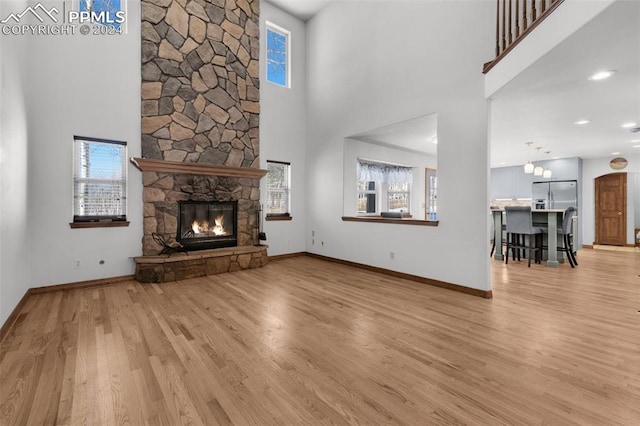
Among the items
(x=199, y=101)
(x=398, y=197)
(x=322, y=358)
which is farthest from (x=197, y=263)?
(x=398, y=197)

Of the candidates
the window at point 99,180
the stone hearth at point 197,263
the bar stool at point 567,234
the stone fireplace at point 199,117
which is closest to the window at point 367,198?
the stone fireplace at point 199,117

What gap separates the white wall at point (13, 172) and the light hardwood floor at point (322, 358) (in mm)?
380

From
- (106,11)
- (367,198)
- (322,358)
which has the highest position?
(106,11)

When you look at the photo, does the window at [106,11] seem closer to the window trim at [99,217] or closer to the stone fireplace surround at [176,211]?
the window trim at [99,217]

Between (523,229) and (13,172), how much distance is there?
24.8 ft

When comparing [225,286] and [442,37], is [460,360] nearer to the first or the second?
[225,286]

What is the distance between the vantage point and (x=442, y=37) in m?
4.12

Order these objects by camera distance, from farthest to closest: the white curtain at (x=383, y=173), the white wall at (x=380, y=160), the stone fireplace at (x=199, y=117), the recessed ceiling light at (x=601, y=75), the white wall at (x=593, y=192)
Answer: the white wall at (x=593, y=192), the white curtain at (x=383, y=173), the white wall at (x=380, y=160), the stone fireplace at (x=199, y=117), the recessed ceiling light at (x=601, y=75)

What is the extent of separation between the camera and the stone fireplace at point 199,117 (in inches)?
183

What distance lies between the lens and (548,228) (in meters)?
5.61

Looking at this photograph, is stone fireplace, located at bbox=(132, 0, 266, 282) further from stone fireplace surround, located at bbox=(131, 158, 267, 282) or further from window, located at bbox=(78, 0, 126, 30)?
window, located at bbox=(78, 0, 126, 30)

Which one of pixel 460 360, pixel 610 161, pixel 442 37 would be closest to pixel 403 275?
pixel 460 360

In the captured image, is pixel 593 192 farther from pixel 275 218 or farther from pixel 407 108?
pixel 275 218

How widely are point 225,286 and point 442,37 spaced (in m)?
4.70
